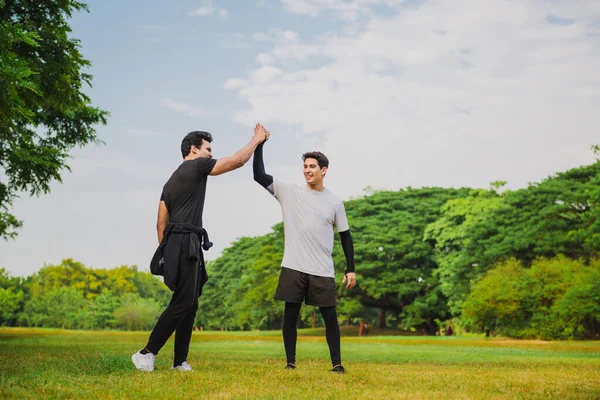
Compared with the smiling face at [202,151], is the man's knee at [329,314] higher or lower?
lower

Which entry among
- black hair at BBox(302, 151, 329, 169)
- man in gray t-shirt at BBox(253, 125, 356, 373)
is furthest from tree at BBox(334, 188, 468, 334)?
black hair at BBox(302, 151, 329, 169)

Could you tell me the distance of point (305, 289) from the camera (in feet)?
24.0

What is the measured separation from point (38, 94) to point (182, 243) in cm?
757

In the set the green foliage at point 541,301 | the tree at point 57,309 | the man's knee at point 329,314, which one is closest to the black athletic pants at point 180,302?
the man's knee at point 329,314

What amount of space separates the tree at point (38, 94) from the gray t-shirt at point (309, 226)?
13.9 feet

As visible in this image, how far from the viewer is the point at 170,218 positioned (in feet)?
21.8

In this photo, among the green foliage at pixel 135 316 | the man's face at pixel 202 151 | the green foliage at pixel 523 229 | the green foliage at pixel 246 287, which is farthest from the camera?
the green foliage at pixel 135 316

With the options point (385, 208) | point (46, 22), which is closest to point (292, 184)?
point (46, 22)

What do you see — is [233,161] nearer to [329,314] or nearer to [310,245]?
[310,245]

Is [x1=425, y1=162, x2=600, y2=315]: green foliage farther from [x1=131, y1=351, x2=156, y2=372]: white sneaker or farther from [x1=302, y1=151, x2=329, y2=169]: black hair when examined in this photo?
[x1=131, y1=351, x2=156, y2=372]: white sneaker

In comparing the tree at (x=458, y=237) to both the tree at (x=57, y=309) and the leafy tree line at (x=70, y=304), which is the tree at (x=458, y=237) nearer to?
the leafy tree line at (x=70, y=304)

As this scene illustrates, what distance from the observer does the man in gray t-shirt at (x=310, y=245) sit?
7.27 meters

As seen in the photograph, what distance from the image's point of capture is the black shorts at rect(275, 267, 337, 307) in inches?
285

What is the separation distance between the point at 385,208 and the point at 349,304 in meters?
10.9
